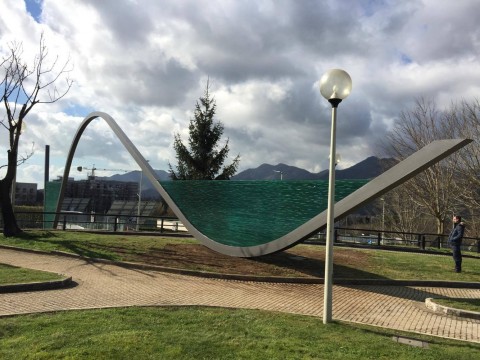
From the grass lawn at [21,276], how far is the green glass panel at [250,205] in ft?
19.6

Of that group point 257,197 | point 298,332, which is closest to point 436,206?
point 257,197

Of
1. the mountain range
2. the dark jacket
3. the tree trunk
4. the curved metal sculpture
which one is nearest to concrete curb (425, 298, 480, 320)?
the curved metal sculpture

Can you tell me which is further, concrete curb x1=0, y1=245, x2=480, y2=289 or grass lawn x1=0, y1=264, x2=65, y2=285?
concrete curb x1=0, y1=245, x2=480, y2=289

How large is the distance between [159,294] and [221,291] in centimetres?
147

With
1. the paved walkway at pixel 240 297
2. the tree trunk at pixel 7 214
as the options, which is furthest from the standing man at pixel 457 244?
the tree trunk at pixel 7 214

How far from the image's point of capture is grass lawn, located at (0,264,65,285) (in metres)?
9.27

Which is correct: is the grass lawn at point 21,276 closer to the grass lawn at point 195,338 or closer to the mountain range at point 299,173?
the grass lawn at point 195,338

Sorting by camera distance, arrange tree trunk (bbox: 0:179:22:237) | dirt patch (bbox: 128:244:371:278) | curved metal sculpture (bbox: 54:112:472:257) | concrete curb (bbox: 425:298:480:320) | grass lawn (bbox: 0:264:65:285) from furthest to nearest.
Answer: tree trunk (bbox: 0:179:22:237), dirt patch (bbox: 128:244:371:278), curved metal sculpture (bbox: 54:112:472:257), grass lawn (bbox: 0:264:65:285), concrete curb (bbox: 425:298:480:320)

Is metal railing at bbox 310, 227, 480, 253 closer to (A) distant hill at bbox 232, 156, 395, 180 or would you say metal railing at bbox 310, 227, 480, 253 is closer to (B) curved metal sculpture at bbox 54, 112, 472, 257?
(A) distant hill at bbox 232, 156, 395, 180

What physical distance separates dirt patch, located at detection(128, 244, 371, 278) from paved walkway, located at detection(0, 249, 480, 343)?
101 cm

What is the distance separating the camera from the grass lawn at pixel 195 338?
527 centimetres

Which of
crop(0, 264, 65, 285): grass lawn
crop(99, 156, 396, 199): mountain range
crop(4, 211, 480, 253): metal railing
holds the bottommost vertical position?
crop(0, 264, 65, 285): grass lawn

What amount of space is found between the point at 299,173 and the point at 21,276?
123 metres

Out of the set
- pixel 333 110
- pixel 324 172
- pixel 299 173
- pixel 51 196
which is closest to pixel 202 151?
pixel 51 196
